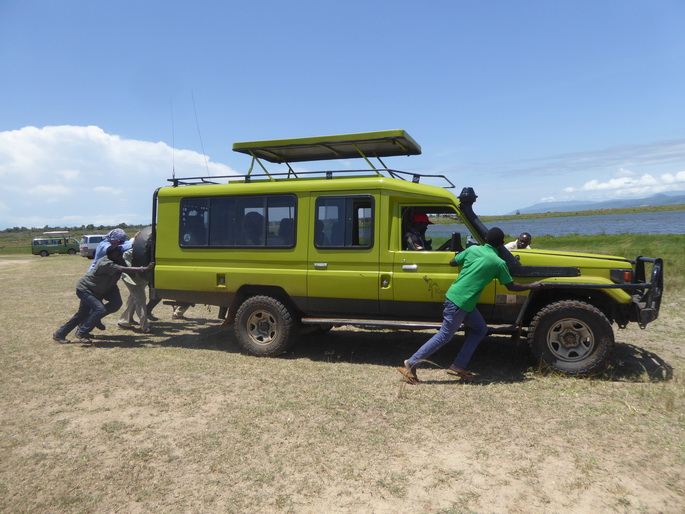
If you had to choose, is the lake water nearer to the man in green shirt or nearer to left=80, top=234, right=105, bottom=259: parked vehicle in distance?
the man in green shirt

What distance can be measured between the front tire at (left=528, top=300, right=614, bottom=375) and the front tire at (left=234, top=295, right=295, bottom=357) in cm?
327

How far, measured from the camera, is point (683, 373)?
5.95 m

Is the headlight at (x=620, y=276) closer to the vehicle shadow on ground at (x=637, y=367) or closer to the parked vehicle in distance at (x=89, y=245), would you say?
the vehicle shadow on ground at (x=637, y=367)

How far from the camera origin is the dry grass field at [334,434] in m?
3.36

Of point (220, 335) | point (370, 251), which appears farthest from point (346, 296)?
point (220, 335)

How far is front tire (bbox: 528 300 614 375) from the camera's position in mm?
5625

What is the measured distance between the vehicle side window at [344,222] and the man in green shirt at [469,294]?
1342 millimetres

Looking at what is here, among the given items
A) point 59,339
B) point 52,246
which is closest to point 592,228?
point 52,246

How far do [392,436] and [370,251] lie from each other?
8.86ft

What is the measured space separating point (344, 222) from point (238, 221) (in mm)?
1666

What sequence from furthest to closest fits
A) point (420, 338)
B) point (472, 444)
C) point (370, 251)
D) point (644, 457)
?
point (420, 338) → point (370, 251) → point (472, 444) → point (644, 457)

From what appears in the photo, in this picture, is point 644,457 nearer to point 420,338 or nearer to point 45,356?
point 420,338

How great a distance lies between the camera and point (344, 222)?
652 cm

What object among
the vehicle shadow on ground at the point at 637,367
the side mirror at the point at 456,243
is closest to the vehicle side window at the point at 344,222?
the side mirror at the point at 456,243
